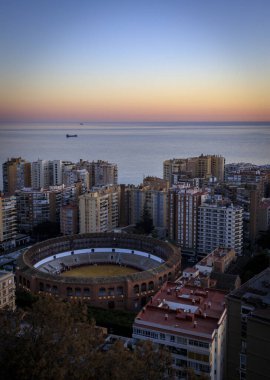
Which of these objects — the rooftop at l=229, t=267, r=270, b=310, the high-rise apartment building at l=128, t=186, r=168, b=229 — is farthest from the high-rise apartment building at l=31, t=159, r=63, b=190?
the rooftop at l=229, t=267, r=270, b=310

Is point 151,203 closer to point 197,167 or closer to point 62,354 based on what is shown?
point 197,167

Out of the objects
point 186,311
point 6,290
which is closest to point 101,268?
point 6,290

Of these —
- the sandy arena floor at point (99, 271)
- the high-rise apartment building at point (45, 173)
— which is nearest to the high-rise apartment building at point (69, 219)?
the sandy arena floor at point (99, 271)

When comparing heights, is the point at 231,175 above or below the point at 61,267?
above

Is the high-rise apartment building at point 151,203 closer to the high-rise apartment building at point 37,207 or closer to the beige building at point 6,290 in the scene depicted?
the high-rise apartment building at point 37,207

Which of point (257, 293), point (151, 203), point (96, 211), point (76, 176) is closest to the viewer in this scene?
point (257, 293)

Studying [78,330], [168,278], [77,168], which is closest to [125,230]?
[168,278]

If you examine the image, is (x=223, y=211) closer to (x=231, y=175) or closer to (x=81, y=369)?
(x=231, y=175)
